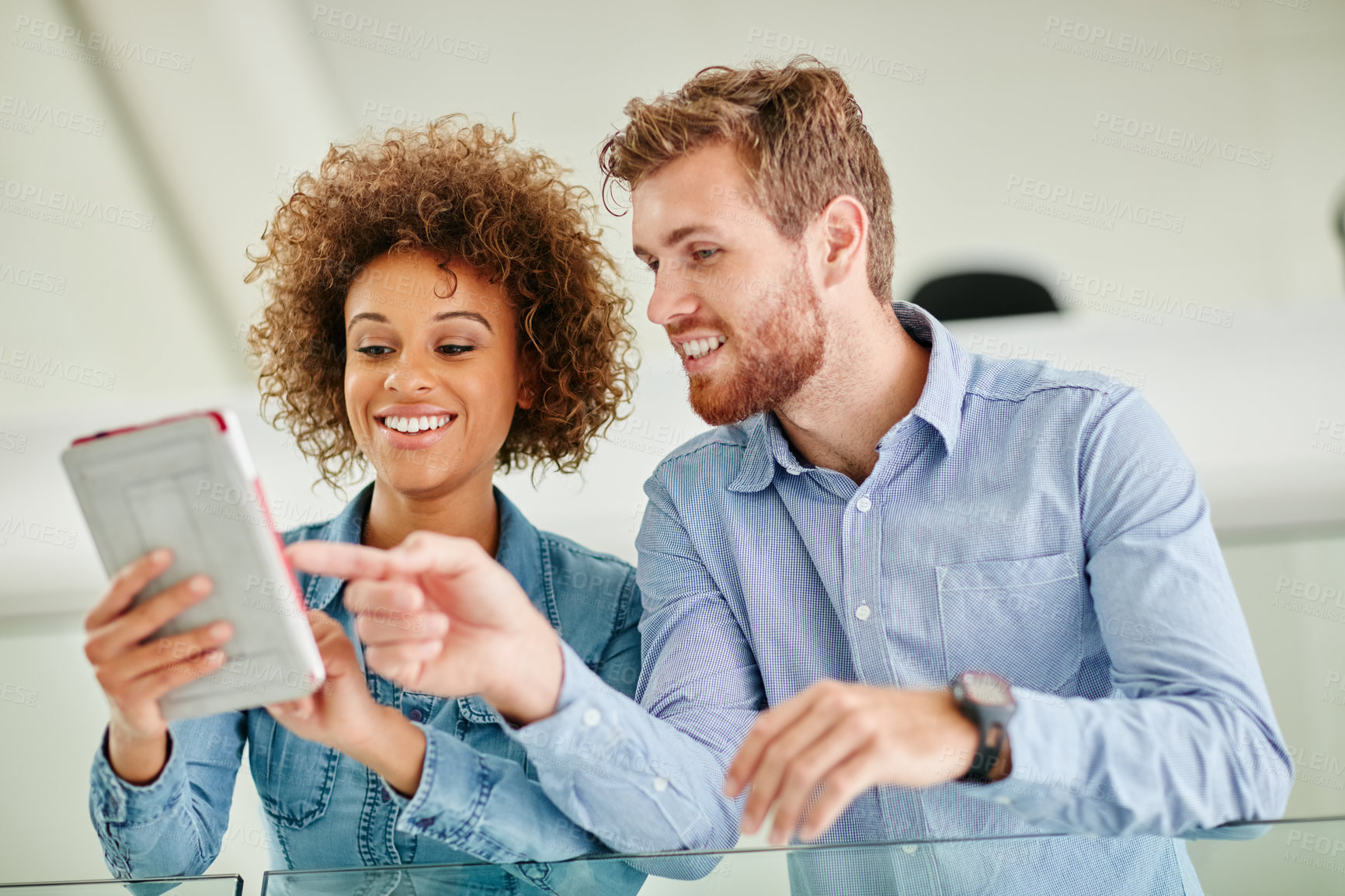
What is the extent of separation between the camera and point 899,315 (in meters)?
1.73

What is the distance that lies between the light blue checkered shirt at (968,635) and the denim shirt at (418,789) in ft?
0.31

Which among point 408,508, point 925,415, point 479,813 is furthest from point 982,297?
point 479,813

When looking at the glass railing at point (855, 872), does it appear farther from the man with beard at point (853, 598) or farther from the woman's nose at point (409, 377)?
the woman's nose at point (409, 377)

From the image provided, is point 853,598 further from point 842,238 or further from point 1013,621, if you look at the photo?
point 842,238

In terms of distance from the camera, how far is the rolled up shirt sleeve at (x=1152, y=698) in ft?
3.42

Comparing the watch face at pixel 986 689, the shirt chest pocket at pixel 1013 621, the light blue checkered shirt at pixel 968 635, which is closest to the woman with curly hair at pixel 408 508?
the light blue checkered shirt at pixel 968 635

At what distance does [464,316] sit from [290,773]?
2.33ft

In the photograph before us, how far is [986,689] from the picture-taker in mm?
1041

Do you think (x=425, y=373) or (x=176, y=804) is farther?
(x=425, y=373)

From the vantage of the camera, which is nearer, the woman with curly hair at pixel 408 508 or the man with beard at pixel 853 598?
the man with beard at pixel 853 598

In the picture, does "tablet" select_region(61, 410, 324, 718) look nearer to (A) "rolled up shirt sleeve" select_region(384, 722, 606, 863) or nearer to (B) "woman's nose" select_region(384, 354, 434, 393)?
(A) "rolled up shirt sleeve" select_region(384, 722, 606, 863)

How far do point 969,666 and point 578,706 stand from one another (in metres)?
0.57

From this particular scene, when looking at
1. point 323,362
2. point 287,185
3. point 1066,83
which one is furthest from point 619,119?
point 323,362

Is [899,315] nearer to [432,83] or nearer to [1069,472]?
[1069,472]
